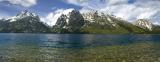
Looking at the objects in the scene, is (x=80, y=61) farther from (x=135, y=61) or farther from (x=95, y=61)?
(x=135, y=61)

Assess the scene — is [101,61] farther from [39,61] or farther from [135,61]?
[39,61]

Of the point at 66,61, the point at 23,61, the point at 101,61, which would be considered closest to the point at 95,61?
the point at 101,61

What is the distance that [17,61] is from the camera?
47.3 meters

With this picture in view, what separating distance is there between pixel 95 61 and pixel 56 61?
287 inches

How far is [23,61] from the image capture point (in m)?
47.5

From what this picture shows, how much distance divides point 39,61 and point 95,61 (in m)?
10.3

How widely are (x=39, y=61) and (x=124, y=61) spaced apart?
51.2 feet

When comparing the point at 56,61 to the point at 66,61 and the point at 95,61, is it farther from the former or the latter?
the point at 95,61

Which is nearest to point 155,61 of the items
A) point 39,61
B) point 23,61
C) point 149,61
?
point 149,61

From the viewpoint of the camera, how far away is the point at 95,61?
155 feet

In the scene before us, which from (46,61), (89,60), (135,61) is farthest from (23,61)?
(135,61)

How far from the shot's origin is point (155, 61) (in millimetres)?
47188

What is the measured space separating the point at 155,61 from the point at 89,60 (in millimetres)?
12100

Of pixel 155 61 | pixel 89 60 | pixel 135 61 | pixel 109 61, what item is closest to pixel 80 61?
pixel 89 60
